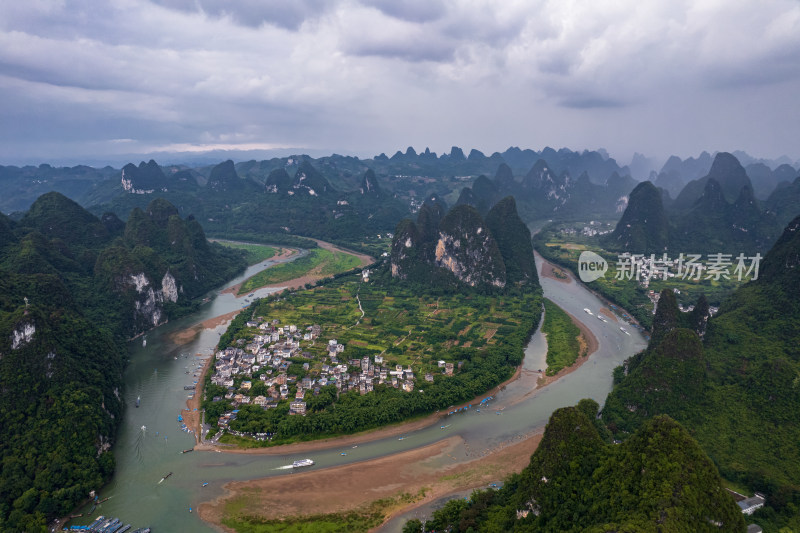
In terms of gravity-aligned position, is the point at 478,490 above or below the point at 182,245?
below

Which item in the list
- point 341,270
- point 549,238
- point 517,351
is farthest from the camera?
point 549,238

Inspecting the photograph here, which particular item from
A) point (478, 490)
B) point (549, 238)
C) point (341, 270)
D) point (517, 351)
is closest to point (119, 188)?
point (341, 270)

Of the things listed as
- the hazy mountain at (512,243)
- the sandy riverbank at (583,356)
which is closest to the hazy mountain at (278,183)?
the hazy mountain at (512,243)

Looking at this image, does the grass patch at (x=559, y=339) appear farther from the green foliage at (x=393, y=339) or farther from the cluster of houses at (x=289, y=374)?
the cluster of houses at (x=289, y=374)

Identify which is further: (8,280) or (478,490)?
(8,280)

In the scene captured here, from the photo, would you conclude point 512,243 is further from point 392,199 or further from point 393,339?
point 392,199

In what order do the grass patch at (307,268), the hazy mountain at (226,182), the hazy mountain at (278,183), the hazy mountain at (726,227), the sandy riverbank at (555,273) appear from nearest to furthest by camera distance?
the grass patch at (307,268)
the sandy riverbank at (555,273)
the hazy mountain at (726,227)
the hazy mountain at (278,183)
the hazy mountain at (226,182)

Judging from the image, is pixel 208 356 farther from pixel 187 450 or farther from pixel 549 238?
pixel 549 238
